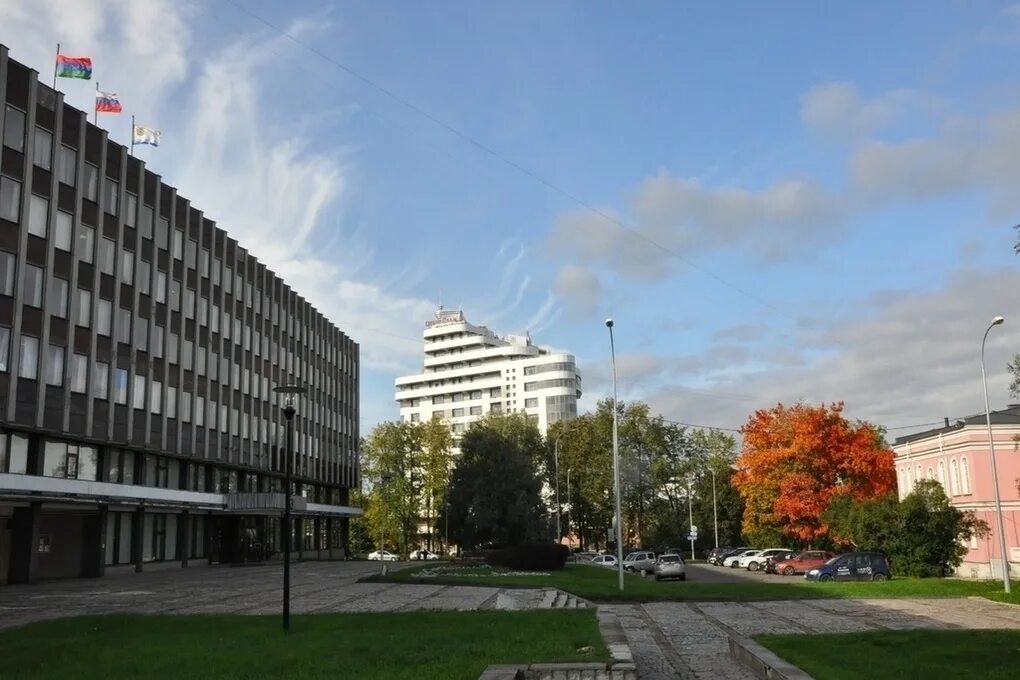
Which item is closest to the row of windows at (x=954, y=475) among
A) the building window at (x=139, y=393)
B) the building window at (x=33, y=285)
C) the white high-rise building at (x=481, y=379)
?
the building window at (x=139, y=393)

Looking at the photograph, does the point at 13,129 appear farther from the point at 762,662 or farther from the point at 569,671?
the point at 762,662

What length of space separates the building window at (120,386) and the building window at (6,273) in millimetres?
9258

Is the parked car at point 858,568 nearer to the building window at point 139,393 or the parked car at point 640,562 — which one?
the parked car at point 640,562

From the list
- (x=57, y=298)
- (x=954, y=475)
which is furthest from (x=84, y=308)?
(x=954, y=475)

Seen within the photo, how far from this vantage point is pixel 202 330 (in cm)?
6159

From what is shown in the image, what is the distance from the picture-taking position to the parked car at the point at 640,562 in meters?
63.1

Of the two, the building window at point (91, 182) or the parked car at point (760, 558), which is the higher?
the building window at point (91, 182)

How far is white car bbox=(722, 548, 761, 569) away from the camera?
69.1 metres

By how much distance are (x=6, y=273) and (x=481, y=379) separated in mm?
129722

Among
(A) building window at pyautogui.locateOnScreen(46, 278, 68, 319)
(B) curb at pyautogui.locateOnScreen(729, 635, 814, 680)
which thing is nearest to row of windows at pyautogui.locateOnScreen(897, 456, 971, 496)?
(B) curb at pyautogui.locateOnScreen(729, 635, 814, 680)

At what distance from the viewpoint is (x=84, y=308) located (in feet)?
153

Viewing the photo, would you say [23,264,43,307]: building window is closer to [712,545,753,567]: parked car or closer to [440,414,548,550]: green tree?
[440,414,548,550]: green tree

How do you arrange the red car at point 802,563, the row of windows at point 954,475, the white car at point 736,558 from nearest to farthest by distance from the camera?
the row of windows at point 954,475
the red car at point 802,563
the white car at point 736,558

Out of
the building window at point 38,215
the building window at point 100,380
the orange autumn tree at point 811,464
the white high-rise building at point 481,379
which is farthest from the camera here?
the white high-rise building at point 481,379
